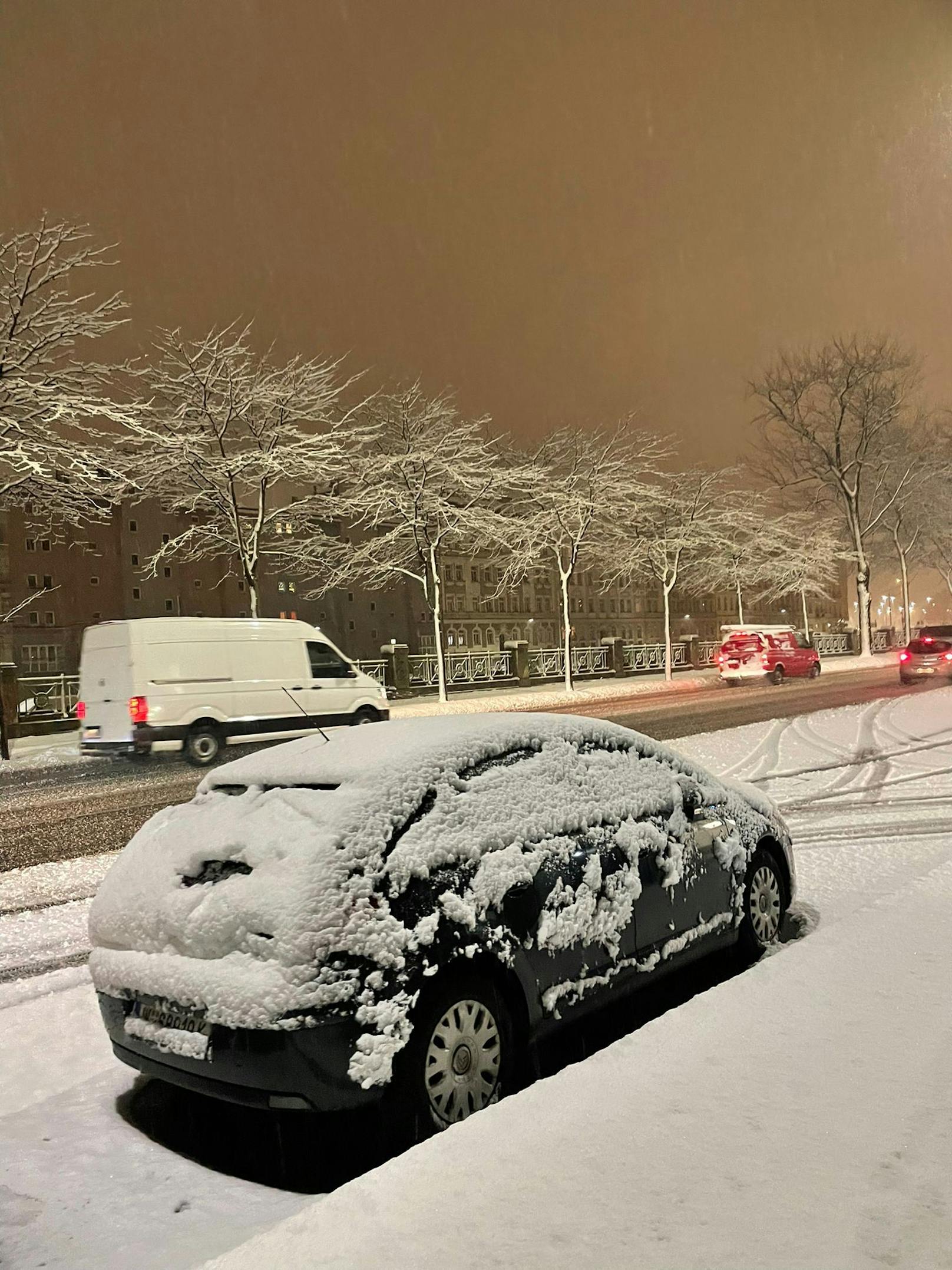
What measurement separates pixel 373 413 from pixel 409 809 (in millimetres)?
31413

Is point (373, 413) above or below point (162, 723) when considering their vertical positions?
above

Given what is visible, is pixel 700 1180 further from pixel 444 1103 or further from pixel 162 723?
pixel 162 723

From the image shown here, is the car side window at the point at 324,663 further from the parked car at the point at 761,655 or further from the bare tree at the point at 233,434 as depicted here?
the parked car at the point at 761,655

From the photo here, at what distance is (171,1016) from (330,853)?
97 centimetres

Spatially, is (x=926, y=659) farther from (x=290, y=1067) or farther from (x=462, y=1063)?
(x=290, y=1067)

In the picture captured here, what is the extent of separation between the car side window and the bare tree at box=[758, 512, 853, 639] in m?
33.3

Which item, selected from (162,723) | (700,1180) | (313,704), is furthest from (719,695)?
(700,1180)

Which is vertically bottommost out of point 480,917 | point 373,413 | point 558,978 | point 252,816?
point 558,978

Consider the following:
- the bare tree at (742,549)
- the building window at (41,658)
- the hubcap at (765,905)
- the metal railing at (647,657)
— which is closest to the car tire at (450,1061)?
the hubcap at (765,905)

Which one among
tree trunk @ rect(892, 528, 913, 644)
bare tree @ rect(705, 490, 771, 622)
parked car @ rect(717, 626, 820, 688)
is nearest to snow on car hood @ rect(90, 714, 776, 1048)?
parked car @ rect(717, 626, 820, 688)

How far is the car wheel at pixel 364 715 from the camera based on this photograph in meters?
18.8

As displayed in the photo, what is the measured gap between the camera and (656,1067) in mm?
3912

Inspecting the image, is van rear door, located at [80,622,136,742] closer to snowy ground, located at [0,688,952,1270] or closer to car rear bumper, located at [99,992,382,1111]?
snowy ground, located at [0,688,952,1270]

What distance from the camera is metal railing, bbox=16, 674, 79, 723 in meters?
23.9
